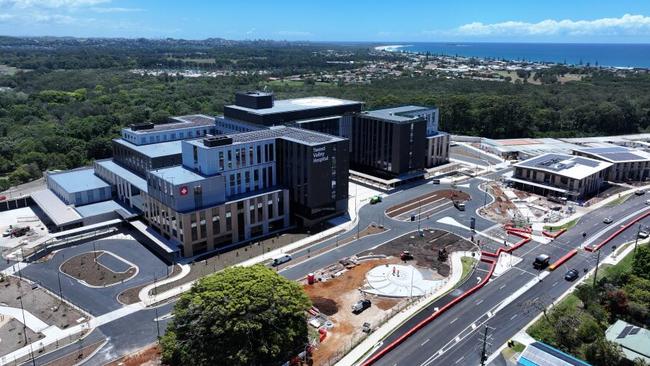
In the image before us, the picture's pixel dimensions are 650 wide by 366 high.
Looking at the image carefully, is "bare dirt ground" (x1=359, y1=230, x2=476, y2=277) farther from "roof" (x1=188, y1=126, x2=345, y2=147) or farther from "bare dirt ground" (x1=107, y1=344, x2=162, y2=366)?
"bare dirt ground" (x1=107, y1=344, x2=162, y2=366)

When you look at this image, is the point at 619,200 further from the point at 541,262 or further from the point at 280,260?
the point at 280,260

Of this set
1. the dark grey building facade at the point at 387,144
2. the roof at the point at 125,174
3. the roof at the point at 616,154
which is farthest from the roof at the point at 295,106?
the roof at the point at 616,154

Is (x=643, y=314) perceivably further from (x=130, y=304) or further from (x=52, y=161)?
(x=52, y=161)

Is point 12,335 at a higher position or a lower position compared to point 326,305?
lower

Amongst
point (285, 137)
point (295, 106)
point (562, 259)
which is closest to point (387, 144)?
point (295, 106)

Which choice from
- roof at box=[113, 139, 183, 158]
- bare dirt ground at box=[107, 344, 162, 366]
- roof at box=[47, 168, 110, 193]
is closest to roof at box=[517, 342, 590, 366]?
bare dirt ground at box=[107, 344, 162, 366]

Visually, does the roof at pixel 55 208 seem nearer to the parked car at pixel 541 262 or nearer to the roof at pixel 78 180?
the roof at pixel 78 180

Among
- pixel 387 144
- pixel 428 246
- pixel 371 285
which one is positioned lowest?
pixel 371 285

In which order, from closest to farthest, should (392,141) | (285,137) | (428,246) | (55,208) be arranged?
(428,246)
(285,137)
(55,208)
(392,141)
